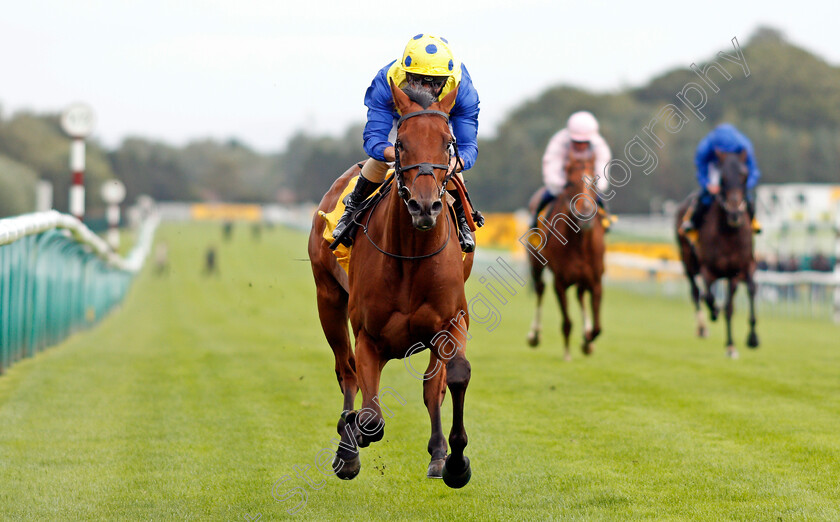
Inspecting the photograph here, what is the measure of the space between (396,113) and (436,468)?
1.70 metres

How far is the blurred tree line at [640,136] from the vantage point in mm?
58938

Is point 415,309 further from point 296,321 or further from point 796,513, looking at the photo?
point 296,321

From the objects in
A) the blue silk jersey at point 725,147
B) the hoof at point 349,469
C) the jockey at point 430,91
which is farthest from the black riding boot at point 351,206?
the blue silk jersey at point 725,147

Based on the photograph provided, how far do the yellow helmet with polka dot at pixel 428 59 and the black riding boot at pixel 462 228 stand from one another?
65 cm

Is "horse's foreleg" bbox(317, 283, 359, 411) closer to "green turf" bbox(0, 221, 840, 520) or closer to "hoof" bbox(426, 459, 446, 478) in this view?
"green turf" bbox(0, 221, 840, 520)

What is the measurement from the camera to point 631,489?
15.1 ft

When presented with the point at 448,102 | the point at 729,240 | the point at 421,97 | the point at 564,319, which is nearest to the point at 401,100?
the point at 421,97

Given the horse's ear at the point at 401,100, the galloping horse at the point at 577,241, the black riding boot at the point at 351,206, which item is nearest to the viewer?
the horse's ear at the point at 401,100

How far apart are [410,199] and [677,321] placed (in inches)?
481

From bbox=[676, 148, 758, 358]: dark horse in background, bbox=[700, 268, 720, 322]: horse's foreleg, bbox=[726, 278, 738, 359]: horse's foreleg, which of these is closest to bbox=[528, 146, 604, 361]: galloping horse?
bbox=[726, 278, 738, 359]: horse's foreleg

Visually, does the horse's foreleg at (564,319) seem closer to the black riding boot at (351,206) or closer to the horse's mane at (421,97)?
the black riding boot at (351,206)

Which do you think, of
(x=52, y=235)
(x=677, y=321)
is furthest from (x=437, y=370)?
(x=677, y=321)

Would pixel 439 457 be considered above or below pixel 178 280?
above

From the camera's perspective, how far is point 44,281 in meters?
9.62
